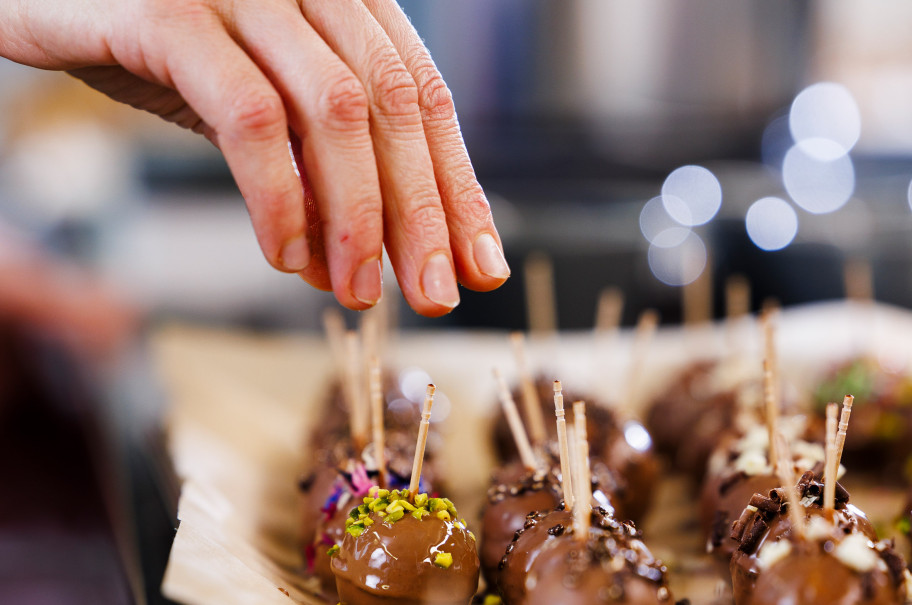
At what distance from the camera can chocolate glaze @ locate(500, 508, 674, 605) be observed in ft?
4.25

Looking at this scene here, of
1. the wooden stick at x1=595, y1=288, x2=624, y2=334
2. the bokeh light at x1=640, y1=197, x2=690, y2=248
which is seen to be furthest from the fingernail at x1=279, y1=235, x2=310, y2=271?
the bokeh light at x1=640, y1=197, x2=690, y2=248

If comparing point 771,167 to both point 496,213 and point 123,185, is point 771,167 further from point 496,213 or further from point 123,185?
point 123,185

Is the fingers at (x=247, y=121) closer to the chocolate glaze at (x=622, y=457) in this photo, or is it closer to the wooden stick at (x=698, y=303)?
the chocolate glaze at (x=622, y=457)

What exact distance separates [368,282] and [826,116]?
16.8 feet

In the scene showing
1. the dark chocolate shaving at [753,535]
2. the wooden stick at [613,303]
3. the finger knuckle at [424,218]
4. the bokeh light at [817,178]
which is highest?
the finger knuckle at [424,218]

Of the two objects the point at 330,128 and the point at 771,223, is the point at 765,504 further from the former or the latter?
the point at 771,223

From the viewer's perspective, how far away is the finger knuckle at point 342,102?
1172 mm

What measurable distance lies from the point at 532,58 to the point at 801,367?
9.40 ft

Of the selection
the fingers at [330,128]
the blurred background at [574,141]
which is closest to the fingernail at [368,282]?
the fingers at [330,128]

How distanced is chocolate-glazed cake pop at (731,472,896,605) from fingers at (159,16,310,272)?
940 millimetres

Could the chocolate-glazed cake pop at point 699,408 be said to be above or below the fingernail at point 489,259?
below

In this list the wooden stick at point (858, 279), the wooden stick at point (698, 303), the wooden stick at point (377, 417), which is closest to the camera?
the wooden stick at point (377, 417)

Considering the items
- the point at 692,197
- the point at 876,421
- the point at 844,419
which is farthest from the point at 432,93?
the point at 692,197

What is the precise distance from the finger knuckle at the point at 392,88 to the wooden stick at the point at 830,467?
843 mm
